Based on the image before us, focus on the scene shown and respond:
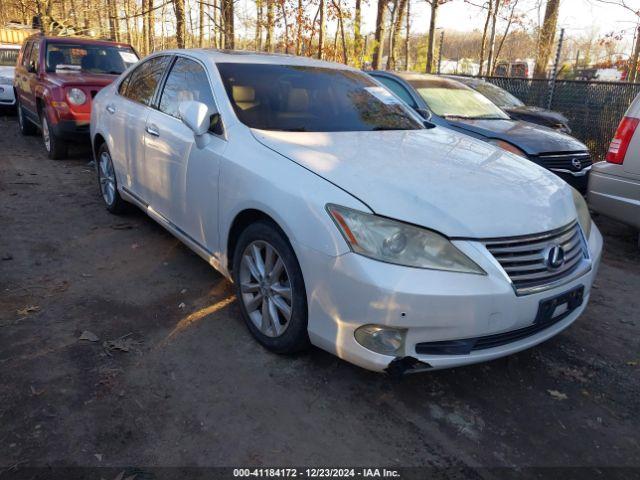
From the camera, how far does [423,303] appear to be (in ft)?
7.46

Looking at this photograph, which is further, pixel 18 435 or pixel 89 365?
pixel 89 365

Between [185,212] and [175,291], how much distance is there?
579 mm

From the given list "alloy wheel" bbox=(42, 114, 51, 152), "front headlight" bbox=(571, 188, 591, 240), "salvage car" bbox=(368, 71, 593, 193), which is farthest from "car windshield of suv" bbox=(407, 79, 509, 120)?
"alloy wheel" bbox=(42, 114, 51, 152)

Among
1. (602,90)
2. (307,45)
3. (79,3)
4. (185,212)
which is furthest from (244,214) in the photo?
(79,3)

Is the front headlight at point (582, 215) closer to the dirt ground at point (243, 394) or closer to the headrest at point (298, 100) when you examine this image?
the dirt ground at point (243, 394)

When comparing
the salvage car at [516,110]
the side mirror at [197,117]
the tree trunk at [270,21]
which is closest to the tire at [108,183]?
the side mirror at [197,117]

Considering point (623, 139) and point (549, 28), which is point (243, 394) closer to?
point (623, 139)

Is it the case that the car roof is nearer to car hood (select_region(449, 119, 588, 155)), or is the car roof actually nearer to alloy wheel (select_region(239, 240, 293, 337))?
alloy wheel (select_region(239, 240, 293, 337))

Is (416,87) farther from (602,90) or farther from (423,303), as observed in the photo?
(423,303)

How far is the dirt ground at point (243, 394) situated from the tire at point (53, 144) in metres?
4.41

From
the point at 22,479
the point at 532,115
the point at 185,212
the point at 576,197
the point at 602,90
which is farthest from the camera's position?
the point at 602,90

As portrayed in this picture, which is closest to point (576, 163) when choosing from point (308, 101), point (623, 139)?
point (623, 139)

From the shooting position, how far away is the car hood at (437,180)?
2.44 metres

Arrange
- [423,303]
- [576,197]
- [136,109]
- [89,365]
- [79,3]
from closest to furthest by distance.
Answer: [423,303]
[89,365]
[576,197]
[136,109]
[79,3]
